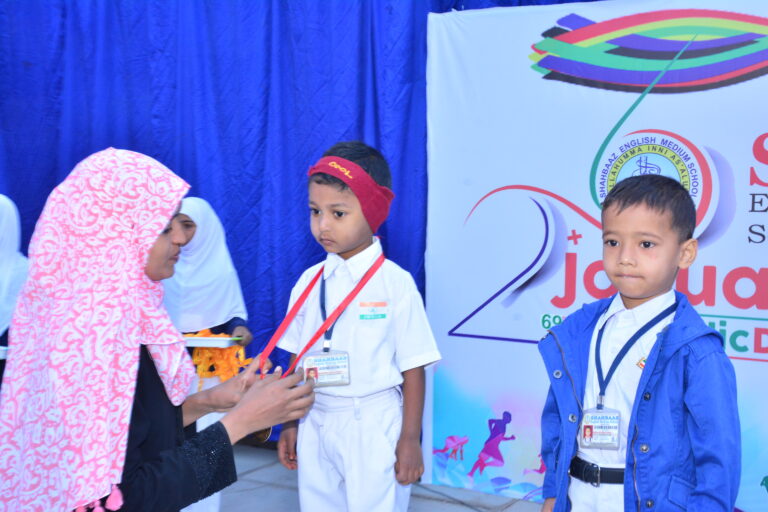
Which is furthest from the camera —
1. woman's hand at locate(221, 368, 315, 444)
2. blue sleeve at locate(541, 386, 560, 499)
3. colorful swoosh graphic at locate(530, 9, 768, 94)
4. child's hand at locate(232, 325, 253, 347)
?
child's hand at locate(232, 325, 253, 347)

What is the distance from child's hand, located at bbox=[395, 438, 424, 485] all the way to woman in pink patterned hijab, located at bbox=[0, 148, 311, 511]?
0.81 meters

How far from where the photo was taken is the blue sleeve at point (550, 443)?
1.90m

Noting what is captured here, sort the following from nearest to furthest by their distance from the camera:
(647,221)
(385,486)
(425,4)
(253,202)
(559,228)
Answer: (647,221), (385,486), (559,228), (425,4), (253,202)

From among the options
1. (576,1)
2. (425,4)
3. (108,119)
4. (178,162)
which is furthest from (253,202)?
(576,1)

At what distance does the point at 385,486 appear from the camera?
2.29 metres

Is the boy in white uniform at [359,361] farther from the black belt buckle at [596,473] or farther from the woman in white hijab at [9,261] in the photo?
the woman in white hijab at [9,261]

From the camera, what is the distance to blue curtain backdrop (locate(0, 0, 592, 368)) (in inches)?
146

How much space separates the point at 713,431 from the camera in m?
1.59

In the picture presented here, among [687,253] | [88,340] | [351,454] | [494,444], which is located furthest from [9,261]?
[687,253]

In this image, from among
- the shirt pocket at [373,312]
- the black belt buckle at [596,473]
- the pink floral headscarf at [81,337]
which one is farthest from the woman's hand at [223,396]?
the black belt buckle at [596,473]

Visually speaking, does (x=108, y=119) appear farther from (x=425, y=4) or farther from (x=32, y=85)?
(x=425, y=4)

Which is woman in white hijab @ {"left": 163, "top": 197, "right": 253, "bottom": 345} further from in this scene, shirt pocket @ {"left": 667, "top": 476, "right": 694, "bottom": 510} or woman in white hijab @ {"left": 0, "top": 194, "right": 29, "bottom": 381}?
shirt pocket @ {"left": 667, "top": 476, "right": 694, "bottom": 510}

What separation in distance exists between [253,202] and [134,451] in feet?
8.87

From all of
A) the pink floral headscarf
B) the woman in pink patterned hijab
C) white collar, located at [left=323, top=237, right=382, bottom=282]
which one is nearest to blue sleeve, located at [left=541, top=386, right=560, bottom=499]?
white collar, located at [left=323, top=237, right=382, bottom=282]
